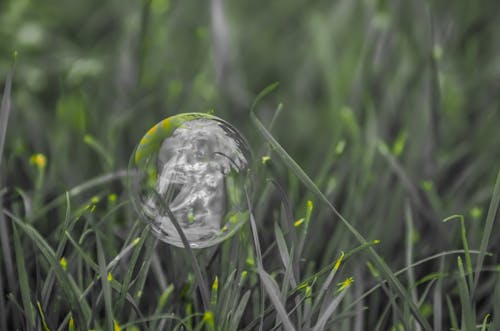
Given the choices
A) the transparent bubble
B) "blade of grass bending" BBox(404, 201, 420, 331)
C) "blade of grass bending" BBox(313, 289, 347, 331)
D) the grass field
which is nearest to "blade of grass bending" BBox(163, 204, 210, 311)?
the grass field

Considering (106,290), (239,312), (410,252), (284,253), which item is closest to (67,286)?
(106,290)

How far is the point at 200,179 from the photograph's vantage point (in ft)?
5.48

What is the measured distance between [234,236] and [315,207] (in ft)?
1.65

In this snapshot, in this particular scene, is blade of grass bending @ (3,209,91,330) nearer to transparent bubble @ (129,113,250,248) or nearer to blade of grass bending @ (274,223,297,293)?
transparent bubble @ (129,113,250,248)

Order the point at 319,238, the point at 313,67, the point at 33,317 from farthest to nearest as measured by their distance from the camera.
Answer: the point at 313,67
the point at 319,238
the point at 33,317

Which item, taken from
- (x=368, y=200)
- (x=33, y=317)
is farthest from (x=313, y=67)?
(x=33, y=317)

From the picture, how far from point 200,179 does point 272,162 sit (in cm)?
33

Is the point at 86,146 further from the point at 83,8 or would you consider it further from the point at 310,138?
the point at 83,8

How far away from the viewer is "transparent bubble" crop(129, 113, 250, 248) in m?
1.66

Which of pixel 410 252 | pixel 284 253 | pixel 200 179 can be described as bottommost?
pixel 410 252

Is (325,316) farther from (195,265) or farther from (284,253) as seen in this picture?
(195,265)

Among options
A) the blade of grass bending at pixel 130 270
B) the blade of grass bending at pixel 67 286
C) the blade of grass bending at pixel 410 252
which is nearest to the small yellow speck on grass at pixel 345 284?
the blade of grass bending at pixel 410 252

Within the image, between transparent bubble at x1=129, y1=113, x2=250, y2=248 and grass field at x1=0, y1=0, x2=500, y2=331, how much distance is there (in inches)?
2.4

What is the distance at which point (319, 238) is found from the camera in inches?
84.3
